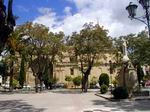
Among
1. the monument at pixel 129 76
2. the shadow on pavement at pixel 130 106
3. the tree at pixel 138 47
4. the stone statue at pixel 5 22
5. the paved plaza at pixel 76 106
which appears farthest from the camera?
the tree at pixel 138 47

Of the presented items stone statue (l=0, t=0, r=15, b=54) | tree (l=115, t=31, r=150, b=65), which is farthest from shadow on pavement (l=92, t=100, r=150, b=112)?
tree (l=115, t=31, r=150, b=65)

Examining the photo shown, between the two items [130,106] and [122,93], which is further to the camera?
[122,93]

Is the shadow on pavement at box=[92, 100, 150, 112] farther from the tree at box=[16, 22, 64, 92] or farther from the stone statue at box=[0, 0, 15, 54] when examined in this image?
the tree at box=[16, 22, 64, 92]

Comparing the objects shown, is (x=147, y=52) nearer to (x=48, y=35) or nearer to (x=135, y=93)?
(x=48, y=35)

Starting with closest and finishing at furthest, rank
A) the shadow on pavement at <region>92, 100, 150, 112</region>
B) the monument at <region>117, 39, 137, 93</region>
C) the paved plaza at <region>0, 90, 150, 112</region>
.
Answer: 1. the shadow on pavement at <region>92, 100, 150, 112</region>
2. the paved plaza at <region>0, 90, 150, 112</region>
3. the monument at <region>117, 39, 137, 93</region>

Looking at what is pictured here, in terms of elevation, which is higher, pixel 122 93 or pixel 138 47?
pixel 138 47

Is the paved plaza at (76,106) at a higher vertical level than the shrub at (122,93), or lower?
lower

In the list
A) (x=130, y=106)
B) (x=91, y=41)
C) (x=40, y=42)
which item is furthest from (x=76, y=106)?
(x=40, y=42)

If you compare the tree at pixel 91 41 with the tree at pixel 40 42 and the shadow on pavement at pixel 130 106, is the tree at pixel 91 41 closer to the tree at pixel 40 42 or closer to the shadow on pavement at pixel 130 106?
the tree at pixel 40 42

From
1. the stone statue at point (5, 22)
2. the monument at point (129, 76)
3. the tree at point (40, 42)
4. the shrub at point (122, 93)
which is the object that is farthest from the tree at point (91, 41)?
the stone statue at point (5, 22)

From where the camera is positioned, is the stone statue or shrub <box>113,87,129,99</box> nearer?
the stone statue

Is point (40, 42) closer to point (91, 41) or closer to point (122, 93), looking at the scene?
point (91, 41)

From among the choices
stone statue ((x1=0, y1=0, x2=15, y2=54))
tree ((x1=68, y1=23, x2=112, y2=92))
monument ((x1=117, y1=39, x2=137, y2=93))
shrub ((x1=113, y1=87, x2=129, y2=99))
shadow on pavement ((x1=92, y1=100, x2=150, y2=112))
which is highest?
tree ((x1=68, y1=23, x2=112, y2=92))

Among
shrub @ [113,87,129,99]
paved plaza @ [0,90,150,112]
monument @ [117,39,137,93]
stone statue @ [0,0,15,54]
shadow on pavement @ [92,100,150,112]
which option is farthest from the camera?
monument @ [117,39,137,93]
